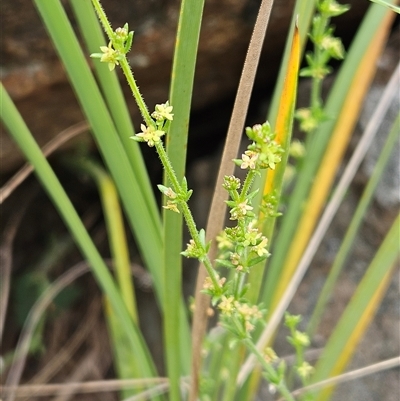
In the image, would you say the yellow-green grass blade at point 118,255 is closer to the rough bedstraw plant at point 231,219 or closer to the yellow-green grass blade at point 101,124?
→ the rough bedstraw plant at point 231,219

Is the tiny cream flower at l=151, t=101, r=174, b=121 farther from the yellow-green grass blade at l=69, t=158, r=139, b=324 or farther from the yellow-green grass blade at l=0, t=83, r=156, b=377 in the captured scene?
the yellow-green grass blade at l=69, t=158, r=139, b=324

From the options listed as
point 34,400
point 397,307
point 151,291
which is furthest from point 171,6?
point 34,400

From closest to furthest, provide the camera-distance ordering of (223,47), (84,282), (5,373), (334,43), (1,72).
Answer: (334,43), (1,72), (223,47), (5,373), (84,282)

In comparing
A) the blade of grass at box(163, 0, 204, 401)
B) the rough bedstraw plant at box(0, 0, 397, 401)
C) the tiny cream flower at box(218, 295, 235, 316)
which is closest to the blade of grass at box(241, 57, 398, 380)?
the rough bedstraw plant at box(0, 0, 397, 401)

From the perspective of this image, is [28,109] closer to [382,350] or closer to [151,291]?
[151,291]

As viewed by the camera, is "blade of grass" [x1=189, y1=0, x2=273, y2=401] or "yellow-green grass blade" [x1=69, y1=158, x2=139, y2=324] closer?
"blade of grass" [x1=189, y1=0, x2=273, y2=401]

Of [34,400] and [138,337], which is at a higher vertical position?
[138,337]

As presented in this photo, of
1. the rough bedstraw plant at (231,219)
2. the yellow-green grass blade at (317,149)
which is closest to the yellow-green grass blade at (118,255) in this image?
the rough bedstraw plant at (231,219)
